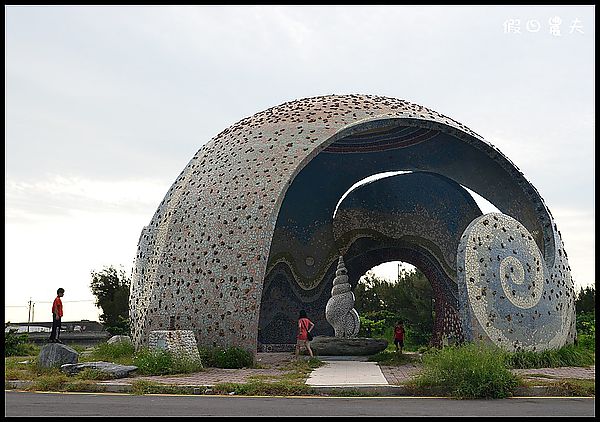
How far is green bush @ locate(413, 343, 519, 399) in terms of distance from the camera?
9045mm

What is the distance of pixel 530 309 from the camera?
45.2 feet

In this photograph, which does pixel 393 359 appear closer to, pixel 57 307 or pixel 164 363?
pixel 164 363

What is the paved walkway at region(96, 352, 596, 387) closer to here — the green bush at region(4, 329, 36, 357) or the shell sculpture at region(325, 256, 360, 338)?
the shell sculpture at region(325, 256, 360, 338)

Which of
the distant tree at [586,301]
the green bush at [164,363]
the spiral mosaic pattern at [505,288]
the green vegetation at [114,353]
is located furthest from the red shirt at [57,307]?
the distant tree at [586,301]

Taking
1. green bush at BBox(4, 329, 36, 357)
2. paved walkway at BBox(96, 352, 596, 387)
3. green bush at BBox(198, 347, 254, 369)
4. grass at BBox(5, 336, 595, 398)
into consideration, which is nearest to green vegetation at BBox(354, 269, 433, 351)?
paved walkway at BBox(96, 352, 596, 387)

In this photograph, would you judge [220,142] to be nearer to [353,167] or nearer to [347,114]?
[347,114]

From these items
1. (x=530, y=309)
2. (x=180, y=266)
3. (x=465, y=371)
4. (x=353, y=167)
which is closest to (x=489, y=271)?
(x=530, y=309)

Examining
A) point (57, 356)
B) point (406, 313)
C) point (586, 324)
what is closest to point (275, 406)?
point (57, 356)

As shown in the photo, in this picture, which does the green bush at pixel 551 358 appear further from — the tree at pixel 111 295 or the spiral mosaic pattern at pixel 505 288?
the tree at pixel 111 295

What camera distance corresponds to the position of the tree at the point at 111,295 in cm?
2909

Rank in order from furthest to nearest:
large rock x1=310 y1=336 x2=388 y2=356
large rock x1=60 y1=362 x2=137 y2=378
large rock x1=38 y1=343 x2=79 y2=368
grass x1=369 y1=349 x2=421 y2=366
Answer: large rock x1=310 y1=336 x2=388 y2=356 < grass x1=369 y1=349 x2=421 y2=366 < large rock x1=38 y1=343 x2=79 y2=368 < large rock x1=60 y1=362 x2=137 y2=378

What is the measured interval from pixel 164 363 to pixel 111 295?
21.5 meters

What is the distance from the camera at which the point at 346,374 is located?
12.0 metres

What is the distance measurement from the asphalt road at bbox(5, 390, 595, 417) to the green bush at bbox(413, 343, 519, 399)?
1.00 ft
